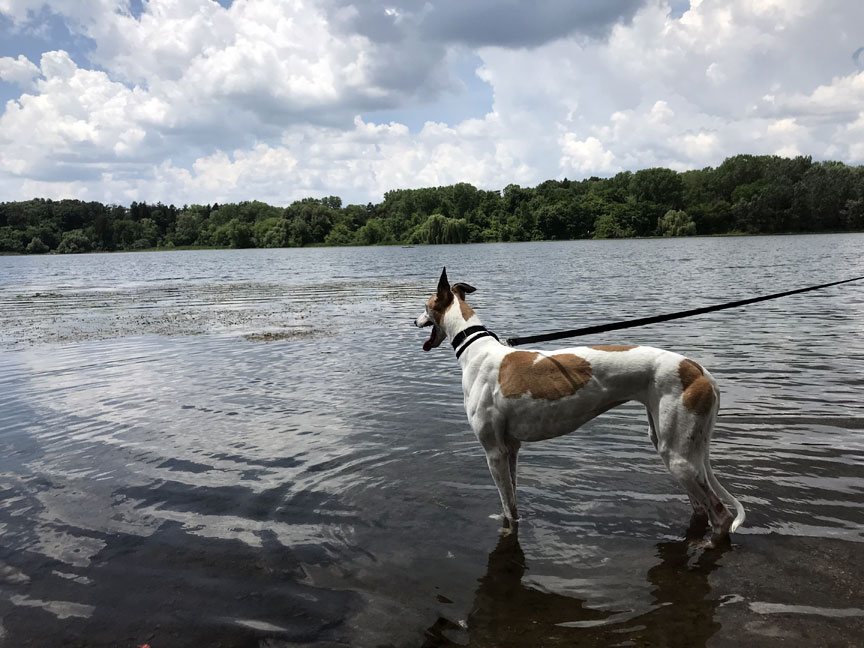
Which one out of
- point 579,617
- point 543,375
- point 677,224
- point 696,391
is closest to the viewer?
point 579,617

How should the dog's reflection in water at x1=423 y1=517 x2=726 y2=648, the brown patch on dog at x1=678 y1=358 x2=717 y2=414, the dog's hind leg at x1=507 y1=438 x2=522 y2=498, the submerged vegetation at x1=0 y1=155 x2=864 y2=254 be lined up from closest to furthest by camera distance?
1. the dog's reflection in water at x1=423 y1=517 x2=726 y2=648
2. the brown patch on dog at x1=678 y1=358 x2=717 y2=414
3. the dog's hind leg at x1=507 y1=438 x2=522 y2=498
4. the submerged vegetation at x1=0 y1=155 x2=864 y2=254

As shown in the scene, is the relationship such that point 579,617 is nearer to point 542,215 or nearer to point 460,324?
point 460,324

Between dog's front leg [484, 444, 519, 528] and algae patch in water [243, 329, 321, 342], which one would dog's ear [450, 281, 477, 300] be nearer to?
dog's front leg [484, 444, 519, 528]


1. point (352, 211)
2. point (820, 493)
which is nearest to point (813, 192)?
point (352, 211)

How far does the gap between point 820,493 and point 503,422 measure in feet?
11.7

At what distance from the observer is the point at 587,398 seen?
201 inches

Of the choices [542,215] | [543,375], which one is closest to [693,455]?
[543,375]

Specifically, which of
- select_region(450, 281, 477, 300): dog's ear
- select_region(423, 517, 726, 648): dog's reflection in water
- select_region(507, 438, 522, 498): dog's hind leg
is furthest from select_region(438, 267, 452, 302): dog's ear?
select_region(423, 517, 726, 648): dog's reflection in water

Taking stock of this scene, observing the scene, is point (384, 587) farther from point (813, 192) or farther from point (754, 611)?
point (813, 192)

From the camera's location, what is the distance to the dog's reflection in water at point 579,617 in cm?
402

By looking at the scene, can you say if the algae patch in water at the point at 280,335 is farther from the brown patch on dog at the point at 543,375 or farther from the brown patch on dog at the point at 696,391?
the brown patch on dog at the point at 696,391

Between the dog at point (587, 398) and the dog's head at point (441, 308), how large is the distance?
109 millimetres

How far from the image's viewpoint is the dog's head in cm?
584

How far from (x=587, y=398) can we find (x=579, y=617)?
1771mm
